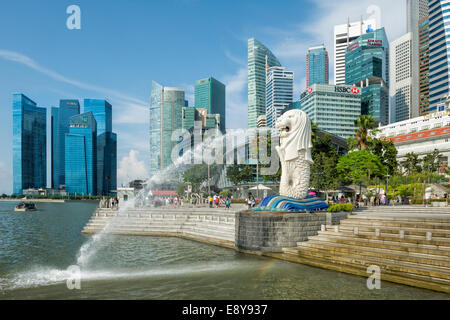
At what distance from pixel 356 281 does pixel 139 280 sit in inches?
367

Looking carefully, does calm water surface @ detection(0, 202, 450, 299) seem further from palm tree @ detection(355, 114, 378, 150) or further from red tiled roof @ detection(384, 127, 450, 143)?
red tiled roof @ detection(384, 127, 450, 143)

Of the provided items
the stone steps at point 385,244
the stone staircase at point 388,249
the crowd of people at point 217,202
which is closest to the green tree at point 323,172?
the crowd of people at point 217,202

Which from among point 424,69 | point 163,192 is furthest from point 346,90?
point 163,192

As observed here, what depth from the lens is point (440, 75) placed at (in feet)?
459

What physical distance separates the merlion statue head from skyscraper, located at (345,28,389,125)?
161m

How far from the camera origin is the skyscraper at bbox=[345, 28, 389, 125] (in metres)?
170

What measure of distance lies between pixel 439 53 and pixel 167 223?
509 ft

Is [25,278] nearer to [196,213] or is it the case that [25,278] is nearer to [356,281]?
[356,281]

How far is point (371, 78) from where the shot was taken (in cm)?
17438

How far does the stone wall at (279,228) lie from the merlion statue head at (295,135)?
4.21 metres

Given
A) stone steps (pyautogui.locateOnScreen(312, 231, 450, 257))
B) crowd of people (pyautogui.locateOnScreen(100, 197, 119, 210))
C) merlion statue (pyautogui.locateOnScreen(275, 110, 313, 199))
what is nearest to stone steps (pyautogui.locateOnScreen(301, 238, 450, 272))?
stone steps (pyautogui.locateOnScreen(312, 231, 450, 257))
